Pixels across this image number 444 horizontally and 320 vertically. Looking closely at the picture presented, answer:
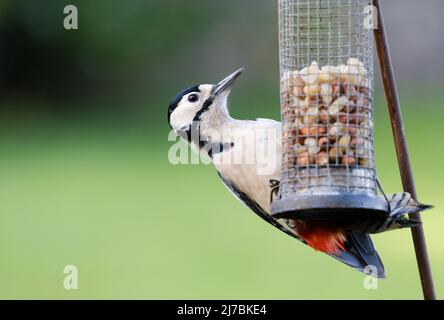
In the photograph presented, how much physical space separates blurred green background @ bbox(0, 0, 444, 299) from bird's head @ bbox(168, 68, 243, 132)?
260 cm

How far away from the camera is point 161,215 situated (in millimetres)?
11188

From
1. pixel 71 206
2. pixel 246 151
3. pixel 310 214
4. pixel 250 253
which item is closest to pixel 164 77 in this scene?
pixel 71 206

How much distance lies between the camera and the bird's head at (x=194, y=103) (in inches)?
250

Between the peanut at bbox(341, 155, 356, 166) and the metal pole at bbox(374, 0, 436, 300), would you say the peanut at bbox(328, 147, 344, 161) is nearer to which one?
the peanut at bbox(341, 155, 356, 166)

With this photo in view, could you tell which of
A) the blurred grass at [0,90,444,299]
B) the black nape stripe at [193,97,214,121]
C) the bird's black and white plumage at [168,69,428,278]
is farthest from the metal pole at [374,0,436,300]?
the blurred grass at [0,90,444,299]

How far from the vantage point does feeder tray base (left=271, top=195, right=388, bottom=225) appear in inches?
200

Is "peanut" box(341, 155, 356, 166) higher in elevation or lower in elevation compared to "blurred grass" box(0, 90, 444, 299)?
lower

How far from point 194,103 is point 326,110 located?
1.18 m

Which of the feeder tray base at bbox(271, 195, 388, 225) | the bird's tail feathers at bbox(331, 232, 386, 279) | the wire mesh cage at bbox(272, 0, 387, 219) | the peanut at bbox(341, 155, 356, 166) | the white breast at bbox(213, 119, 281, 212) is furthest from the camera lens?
the white breast at bbox(213, 119, 281, 212)

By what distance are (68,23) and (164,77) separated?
1.49 meters

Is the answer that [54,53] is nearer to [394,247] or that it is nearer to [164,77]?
[164,77]

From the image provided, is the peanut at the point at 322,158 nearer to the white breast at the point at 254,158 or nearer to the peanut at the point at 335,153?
the peanut at the point at 335,153

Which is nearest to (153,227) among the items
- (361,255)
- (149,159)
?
(149,159)

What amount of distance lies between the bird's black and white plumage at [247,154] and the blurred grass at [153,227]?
2.44 metres
